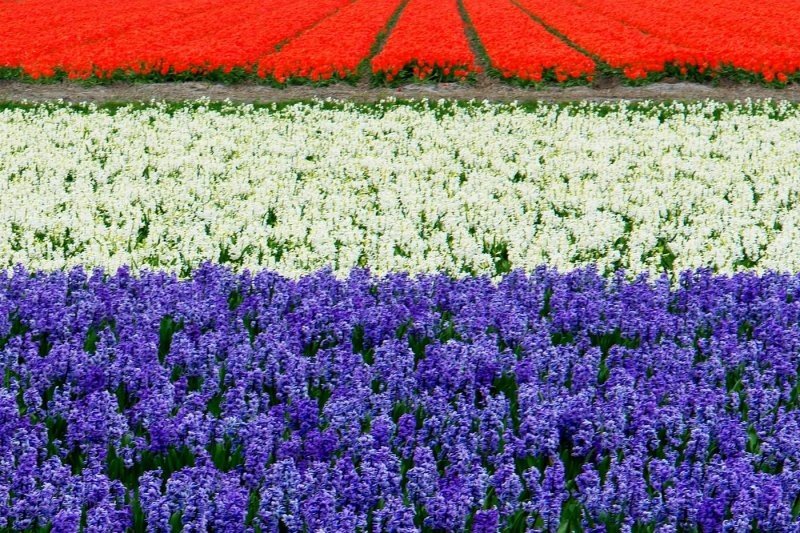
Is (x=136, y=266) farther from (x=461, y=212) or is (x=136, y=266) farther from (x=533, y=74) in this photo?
(x=533, y=74)

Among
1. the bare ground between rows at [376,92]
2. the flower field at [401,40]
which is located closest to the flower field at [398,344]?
the bare ground between rows at [376,92]

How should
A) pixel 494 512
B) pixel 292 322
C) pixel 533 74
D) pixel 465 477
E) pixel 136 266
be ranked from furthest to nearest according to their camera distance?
pixel 533 74 → pixel 136 266 → pixel 292 322 → pixel 465 477 → pixel 494 512

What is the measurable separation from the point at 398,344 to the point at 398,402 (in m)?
0.66

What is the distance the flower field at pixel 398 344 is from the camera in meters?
5.10

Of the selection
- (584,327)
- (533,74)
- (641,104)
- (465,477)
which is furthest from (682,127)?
(465,477)

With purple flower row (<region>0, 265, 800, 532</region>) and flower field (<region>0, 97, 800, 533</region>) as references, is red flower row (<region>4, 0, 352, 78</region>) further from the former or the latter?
purple flower row (<region>0, 265, 800, 532</region>)

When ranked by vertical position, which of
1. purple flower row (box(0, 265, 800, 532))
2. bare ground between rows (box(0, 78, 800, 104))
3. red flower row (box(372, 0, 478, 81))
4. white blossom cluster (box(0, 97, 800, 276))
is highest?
red flower row (box(372, 0, 478, 81))

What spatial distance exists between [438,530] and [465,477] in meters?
0.33

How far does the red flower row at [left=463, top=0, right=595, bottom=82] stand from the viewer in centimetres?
2103

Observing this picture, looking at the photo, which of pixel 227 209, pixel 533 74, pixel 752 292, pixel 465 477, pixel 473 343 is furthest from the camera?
pixel 533 74

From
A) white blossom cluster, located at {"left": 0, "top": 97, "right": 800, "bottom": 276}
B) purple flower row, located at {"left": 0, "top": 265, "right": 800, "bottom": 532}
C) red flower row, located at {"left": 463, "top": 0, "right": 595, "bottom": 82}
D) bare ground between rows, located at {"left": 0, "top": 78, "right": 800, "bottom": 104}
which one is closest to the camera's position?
→ purple flower row, located at {"left": 0, "top": 265, "right": 800, "bottom": 532}

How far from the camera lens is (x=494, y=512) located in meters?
4.80

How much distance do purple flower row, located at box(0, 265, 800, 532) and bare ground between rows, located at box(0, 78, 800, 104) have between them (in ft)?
39.5

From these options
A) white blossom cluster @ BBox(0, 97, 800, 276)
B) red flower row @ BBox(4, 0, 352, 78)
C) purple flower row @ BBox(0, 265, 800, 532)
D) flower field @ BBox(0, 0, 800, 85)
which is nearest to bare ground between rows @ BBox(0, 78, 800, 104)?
flower field @ BBox(0, 0, 800, 85)
